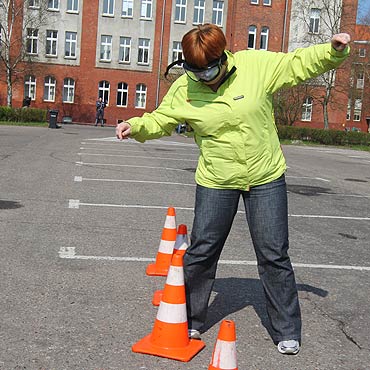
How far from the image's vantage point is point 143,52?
5319 cm

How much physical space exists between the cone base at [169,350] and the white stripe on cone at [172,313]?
0.53 ft

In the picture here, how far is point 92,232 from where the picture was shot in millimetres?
7332

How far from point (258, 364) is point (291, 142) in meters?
35.3

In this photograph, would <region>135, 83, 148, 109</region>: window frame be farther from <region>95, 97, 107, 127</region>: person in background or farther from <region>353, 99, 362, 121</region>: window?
<region>353, 99, 362, 121</region>: window

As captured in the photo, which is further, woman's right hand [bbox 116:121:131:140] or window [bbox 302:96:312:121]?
window [bbox 302:96:312:121]

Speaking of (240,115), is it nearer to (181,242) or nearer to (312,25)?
(181,242)

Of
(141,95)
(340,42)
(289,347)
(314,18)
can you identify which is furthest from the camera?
(314,18)

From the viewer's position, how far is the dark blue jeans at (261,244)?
3.91 m

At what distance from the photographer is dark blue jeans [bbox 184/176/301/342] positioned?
12.8 feet

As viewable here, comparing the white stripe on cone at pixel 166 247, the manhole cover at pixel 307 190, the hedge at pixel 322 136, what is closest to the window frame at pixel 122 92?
the hedge at pixel 322 136

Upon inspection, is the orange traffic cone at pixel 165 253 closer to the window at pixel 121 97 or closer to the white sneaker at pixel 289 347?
the white sneaker at pixel 289 347

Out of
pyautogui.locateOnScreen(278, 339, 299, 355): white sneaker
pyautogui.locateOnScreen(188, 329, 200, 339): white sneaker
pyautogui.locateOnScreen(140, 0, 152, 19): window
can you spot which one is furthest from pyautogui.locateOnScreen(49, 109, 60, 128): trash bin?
pyautogui.locateOnScreen(278, 339, 299, 355): white sneaker

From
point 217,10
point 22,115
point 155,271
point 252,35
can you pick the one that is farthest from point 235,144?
point 252,35

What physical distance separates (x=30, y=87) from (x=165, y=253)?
49.4 m
